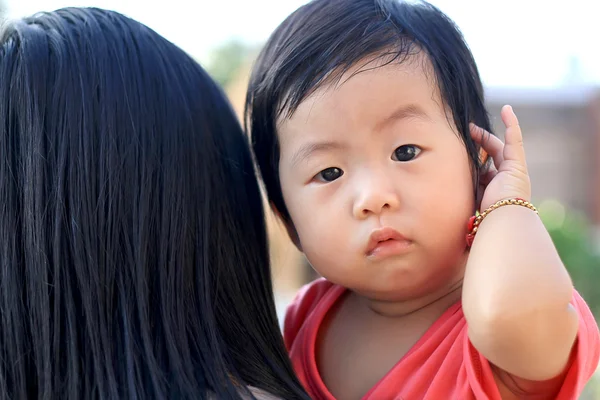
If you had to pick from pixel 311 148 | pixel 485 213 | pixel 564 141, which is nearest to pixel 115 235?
pixel 311 148

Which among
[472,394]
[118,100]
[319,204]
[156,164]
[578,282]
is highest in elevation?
[118,100]

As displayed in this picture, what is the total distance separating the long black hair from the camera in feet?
4.13

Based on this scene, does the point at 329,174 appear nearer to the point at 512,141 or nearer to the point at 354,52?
the point at 354,52

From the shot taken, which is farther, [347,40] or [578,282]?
[578,282]

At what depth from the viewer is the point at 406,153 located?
139 centimetres

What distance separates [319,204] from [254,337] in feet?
0.98

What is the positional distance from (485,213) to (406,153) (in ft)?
0.64

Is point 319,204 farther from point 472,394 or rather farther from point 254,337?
point 472,394

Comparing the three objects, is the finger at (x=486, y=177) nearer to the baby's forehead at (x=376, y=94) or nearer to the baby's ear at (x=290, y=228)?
the baby's forehead at (x=376, y=94)

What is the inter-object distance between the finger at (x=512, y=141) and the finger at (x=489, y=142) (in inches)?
1.4

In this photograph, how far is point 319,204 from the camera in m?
1.46

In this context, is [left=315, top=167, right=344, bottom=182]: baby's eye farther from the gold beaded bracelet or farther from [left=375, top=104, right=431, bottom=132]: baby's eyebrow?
the gold beaded bracelet

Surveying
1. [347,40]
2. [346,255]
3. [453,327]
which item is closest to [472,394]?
[453,327]

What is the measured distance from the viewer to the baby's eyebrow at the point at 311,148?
1428 mm
